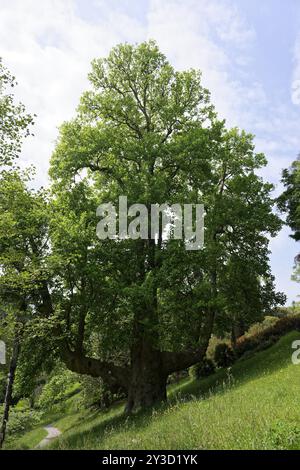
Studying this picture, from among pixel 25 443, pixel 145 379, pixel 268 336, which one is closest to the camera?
pixel 145 379

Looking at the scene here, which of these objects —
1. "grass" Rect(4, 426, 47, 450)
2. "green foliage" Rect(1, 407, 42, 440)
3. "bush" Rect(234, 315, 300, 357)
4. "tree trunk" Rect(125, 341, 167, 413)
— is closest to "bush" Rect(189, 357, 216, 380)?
"bush" Rect(234, 315, 300, 357)

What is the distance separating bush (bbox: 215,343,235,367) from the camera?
30.2m

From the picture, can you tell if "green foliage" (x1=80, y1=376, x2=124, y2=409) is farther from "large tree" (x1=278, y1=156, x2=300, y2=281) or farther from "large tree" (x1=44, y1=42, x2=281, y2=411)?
"large tree" (x1=278, y1=156, x2=300, y2=281)

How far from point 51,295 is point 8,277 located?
8.97 metres

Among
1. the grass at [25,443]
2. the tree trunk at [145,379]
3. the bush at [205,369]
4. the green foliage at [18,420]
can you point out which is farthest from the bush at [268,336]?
the grass at [25,443]

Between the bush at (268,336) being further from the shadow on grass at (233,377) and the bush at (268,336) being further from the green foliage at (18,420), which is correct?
the green foliage at (18,420)

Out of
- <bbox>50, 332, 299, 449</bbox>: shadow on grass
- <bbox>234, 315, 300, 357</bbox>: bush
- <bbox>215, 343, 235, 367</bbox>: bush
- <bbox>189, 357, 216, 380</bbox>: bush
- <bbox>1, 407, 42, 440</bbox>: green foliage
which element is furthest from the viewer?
<bbox>215, 343, 235, 367</bbox>: bush

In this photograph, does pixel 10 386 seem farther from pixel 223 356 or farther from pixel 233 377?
pixel 223 356

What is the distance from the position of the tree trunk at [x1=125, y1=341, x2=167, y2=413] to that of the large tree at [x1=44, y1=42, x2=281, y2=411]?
2.3 inches

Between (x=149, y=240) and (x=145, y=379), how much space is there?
8432 millimetres

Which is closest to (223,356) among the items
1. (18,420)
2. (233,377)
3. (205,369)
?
(205,369)

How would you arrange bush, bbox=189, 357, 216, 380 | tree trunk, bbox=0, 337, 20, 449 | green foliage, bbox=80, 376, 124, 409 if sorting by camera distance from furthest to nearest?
1. green foliage, bbox=80, 376, 124, 409
2. bush, bbox=189, 357, 216, 380
3. tree trunk, bbox=0, 337, 20, 449

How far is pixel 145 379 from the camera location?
915 inches

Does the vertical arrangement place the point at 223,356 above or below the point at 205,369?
above
